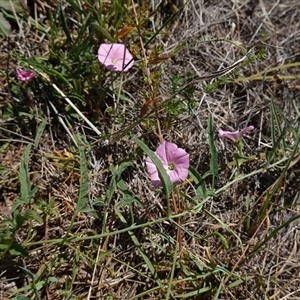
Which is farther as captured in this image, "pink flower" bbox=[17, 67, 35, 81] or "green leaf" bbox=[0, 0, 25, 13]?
"green leaf" bbox=[0, 0, 25, 13]

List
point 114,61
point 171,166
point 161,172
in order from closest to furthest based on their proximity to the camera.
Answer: point 161,172 < point 171,166 < point 114,61

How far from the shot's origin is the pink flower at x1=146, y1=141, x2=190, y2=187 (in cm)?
153

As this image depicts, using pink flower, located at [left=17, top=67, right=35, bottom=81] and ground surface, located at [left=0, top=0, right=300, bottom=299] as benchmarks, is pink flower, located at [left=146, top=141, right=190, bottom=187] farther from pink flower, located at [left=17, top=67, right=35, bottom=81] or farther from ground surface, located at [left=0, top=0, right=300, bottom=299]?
pink flower, located at [left=17, top=67, right=35, bottom=81]

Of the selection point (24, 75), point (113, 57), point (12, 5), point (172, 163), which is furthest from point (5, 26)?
point (172, 163)

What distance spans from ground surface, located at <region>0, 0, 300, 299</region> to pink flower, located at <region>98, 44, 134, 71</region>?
0.31ft

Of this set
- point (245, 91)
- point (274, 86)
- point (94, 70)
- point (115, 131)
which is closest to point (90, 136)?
point (115, 131)

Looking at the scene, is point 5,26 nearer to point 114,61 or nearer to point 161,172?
point 114,61

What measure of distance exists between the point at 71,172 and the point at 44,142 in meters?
0.15

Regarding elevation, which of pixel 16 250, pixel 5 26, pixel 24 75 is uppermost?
pixel 5 26

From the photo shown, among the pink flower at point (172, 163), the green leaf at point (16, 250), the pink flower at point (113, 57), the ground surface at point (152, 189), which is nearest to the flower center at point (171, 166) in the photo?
the pink flower at point (172, 163)

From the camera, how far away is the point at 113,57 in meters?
1.71

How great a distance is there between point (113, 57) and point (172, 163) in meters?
0.42

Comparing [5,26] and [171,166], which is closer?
[171,166]

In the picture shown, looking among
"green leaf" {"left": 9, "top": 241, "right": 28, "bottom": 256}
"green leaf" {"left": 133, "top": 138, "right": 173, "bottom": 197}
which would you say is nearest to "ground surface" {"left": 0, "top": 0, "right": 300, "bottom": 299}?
"green leaf" {"left": 9, "top": 241, "right": 28, "bottom": 256}
